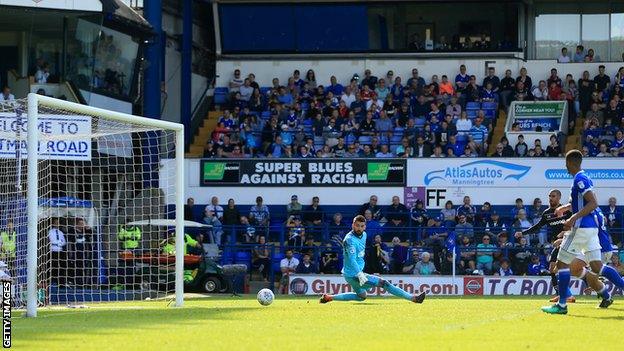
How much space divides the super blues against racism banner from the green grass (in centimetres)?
1763

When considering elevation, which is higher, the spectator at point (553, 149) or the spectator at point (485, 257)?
the spectator at point (553, 149)

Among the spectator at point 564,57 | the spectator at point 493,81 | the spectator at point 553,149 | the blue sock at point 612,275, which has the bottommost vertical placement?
the blue sock at point 612,275

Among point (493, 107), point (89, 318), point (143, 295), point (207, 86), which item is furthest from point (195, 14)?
point (89, 318)

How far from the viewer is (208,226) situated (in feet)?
112

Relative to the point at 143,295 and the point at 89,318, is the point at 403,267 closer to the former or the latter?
the point at 143,295

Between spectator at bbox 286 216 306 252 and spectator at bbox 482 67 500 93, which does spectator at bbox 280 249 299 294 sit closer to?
spectator at bbox 286 216 306 252

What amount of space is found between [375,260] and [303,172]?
577 centimetres

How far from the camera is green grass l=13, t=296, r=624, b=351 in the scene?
13312 mm

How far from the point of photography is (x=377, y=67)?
4516 cm

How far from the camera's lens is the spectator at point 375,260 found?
33.8 meters

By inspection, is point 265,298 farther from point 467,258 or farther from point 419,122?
point 419,122

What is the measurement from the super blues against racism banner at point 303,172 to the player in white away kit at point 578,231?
20546 mm

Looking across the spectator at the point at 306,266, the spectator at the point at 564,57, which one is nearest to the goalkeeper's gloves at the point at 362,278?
the spectator at the point at 306,266

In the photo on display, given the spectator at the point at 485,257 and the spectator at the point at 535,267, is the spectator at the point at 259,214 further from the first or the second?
the spectator at the point at 535,267
